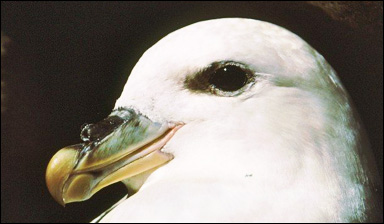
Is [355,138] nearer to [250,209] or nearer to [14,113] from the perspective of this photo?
[250,209]

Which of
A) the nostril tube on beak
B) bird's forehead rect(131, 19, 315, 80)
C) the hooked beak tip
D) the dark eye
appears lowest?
the hooked beak tip

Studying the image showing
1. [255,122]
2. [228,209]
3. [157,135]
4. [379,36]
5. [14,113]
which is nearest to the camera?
[228,209]

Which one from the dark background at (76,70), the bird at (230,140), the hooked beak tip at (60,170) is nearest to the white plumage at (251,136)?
the bird at (230,140)

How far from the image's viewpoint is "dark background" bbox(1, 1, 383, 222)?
263 centimetres

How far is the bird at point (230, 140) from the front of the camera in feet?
4.44

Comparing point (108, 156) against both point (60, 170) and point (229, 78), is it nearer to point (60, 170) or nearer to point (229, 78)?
point (60, 170)

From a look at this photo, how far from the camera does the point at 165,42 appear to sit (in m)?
1.65

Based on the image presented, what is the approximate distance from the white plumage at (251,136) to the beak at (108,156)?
4 centimetres

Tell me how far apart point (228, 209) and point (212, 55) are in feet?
1.57

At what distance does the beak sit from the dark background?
1041mm

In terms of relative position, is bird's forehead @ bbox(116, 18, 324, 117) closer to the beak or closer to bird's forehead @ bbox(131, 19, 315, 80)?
bird's forehead @ bbox(131, 19, 315, 80)

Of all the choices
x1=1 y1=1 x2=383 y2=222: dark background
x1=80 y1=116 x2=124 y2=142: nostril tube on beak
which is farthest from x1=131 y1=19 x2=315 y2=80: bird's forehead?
x1=1 y1=1 x2=383 y2=222: dark background

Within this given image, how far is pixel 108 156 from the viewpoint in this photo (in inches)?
60.2

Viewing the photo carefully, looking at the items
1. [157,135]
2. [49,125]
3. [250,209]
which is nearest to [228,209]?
[250,209]
